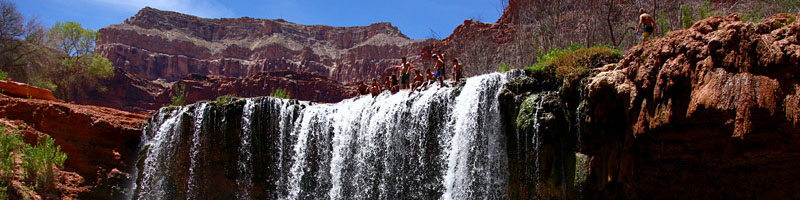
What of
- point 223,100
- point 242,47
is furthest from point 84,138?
point 242,47

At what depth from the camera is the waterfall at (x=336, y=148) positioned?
40.0 ft

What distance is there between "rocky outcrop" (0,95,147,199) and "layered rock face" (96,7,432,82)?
185 ft

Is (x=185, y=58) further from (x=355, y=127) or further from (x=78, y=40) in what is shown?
(x=355, y=127)

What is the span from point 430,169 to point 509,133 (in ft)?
8.06

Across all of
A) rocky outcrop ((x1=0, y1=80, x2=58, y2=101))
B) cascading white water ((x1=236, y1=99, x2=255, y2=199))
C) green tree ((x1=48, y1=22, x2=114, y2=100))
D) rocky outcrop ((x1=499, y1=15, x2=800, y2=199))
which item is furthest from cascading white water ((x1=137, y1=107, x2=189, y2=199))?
green tree ((x1=48, y1=22, x2=114, y2=100))

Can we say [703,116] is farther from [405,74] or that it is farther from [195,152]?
[195,152]

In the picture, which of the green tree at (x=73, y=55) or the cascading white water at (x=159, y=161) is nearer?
the cascading white water at (x=159, y=161)

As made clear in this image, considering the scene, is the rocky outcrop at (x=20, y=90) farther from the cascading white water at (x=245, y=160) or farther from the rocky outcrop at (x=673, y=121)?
the rocky outcrop at (x=673, y=121)

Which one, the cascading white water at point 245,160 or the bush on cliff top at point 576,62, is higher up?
the bush on cliff top at point 576,62

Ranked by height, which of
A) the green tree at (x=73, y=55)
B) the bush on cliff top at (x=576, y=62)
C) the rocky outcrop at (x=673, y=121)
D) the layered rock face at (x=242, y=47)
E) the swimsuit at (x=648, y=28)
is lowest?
the rocky outcrop at (x=673, y=121)

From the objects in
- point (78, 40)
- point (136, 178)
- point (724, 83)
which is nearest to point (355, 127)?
point (136, 178)

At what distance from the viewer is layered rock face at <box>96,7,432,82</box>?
236 feet

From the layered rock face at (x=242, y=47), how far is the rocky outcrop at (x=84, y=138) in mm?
56429

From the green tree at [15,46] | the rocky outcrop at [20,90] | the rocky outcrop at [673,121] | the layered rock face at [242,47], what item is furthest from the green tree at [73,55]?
the layered rock face at [242,47]
